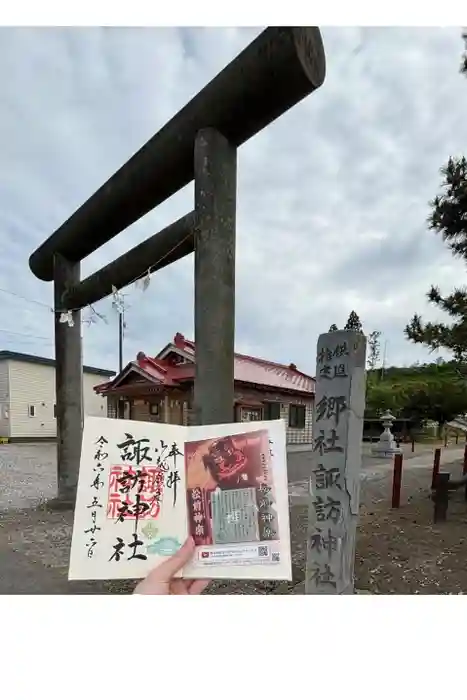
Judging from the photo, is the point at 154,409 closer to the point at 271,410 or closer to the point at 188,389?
the point at 188,389

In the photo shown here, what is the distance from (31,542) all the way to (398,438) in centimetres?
937

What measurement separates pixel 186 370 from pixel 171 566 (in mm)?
5991

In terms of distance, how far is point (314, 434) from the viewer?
5.10 feet

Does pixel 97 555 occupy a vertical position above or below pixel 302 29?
below

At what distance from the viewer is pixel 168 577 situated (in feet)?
2.69

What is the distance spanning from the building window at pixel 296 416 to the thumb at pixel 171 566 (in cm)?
689

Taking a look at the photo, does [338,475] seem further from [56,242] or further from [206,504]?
[56,242]

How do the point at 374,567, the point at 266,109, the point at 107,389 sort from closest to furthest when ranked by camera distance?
the point at 266,109
the point at 374,567
the point at 107,389

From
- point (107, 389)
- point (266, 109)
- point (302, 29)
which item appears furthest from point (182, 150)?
point (107, 389)

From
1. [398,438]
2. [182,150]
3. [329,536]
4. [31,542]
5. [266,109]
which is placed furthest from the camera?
[398,438]

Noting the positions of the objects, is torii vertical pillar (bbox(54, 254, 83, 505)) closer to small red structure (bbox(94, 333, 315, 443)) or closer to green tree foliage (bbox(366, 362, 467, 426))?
small red structure (bbox(94, 333, 315, 443))

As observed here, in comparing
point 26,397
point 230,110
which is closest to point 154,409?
point 26,397

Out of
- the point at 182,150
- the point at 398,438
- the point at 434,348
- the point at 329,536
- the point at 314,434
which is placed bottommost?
the point at 398,438

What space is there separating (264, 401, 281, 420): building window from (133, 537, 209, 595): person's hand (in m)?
5.82
